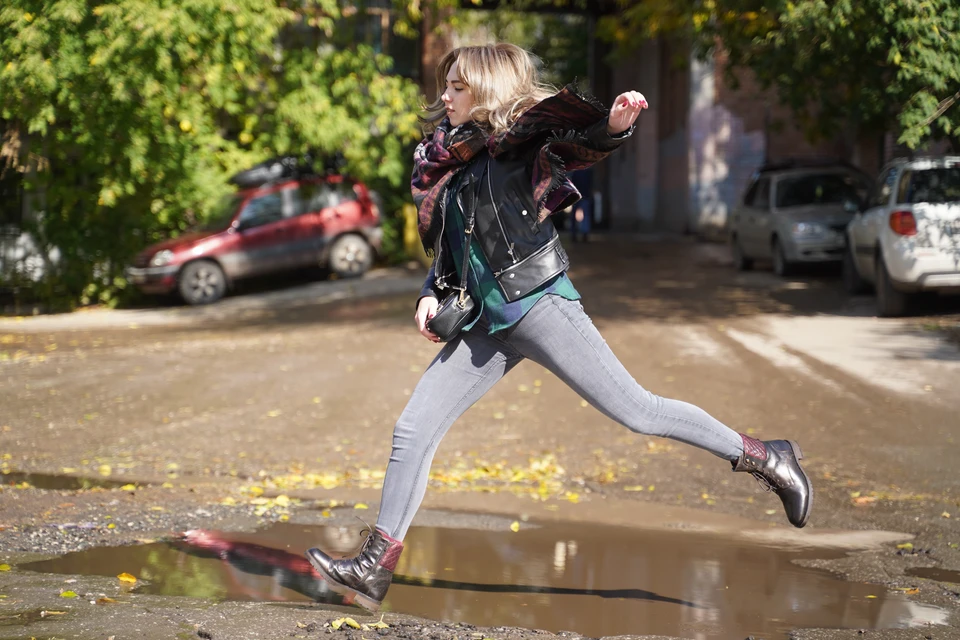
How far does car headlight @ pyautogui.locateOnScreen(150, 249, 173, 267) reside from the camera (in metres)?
17.4

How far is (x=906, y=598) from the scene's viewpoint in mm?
4066

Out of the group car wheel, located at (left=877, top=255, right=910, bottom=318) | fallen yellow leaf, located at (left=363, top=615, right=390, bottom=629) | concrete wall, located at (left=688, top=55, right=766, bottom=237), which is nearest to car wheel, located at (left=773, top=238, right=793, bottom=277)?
car wheel, located at (left=877, top=255, right=910, bottom=318)

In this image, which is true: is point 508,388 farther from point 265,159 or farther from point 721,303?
point 265,159

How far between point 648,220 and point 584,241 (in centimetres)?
618

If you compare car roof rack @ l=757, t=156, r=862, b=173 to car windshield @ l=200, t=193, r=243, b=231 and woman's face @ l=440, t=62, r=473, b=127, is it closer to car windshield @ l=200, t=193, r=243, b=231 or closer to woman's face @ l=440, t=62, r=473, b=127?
car windshield @ l=200, t=193, r=243, b=231

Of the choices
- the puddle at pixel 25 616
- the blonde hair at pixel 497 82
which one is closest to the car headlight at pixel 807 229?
the blonde hair at pixel 497 82

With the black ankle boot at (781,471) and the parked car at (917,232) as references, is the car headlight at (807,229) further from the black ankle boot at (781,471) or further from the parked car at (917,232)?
the black ankle boot at (781,471)

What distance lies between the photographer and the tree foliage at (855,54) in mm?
11602

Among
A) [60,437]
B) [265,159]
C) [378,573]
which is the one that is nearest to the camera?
[378,573]

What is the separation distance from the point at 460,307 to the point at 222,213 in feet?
50.4

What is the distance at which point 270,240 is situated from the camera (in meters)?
18.5

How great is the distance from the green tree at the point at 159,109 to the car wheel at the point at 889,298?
907cm

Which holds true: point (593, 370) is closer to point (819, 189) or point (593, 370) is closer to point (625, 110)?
point (625, 110)

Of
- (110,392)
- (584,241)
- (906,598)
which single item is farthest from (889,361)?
(584,241)
